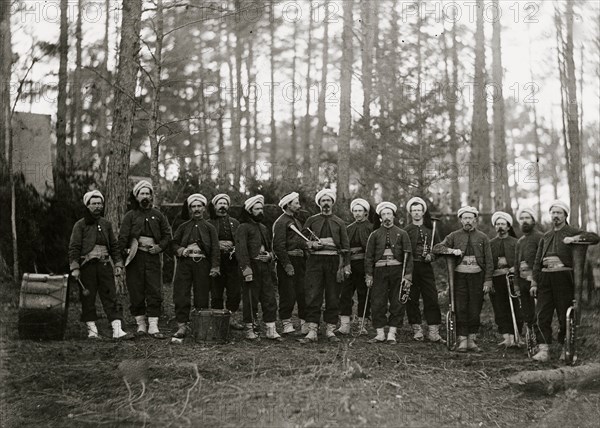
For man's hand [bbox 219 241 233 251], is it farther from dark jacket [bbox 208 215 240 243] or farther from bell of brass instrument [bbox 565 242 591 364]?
bell of brass instrument [bbox 565 242 591 364]

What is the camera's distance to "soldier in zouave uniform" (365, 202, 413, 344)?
10.1 metres

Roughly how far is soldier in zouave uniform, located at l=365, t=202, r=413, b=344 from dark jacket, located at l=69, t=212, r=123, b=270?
368 centimetres

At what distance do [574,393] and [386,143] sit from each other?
12238 mm

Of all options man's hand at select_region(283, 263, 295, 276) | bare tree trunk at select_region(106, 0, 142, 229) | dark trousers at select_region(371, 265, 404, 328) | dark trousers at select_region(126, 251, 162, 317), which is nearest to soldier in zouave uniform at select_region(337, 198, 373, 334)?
dark trousers at select_region(371, 265, 404, 328)

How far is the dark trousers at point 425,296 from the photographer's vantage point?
34.4 ft

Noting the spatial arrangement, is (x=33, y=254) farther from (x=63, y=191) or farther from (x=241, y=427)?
(x=241, y=427)

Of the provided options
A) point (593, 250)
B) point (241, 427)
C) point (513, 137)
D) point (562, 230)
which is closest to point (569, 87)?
point (593, 250)

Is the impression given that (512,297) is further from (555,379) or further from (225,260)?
(225,260)

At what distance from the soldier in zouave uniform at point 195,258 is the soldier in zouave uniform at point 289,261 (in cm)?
94

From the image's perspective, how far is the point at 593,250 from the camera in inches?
487

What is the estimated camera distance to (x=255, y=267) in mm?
9938

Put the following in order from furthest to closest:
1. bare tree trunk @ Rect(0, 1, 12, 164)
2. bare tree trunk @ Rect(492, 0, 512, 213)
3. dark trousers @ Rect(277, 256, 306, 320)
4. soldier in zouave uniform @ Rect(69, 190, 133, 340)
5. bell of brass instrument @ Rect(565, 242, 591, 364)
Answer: bare tree trunk @ Rect(492, 0, 512, 213)
bare tree trunk @ Rect(0, 1, 12, 164)
dark trousers @ Rect(277, 256, 306, 320)
soldier in zouave uniform @ Rect(69, 190, 133, 340)
bell of brass instrument @ Rect(565, 242, 591, 364)

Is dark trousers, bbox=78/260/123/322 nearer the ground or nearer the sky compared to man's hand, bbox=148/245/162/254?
nearer the ground

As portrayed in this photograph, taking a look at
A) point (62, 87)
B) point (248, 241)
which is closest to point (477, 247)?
point (248, 241)
